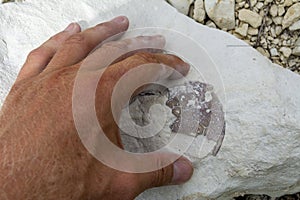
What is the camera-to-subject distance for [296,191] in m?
1.71

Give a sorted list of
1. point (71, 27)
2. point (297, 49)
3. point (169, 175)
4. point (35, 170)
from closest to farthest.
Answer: point (35, 170)
point (169, 175)
point (71, 27)
point (297, 49)

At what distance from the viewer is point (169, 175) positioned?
1.46 metres

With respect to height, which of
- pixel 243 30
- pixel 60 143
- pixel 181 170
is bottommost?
pixel 181 170

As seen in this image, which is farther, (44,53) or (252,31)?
(252,31)

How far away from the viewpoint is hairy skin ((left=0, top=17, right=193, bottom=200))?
127cm

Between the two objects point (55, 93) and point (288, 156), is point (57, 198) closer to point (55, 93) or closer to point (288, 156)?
point (55, 93)

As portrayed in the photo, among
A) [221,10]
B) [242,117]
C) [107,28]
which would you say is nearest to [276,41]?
[221,10]

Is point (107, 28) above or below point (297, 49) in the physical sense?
above

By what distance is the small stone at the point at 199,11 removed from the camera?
6.36ft

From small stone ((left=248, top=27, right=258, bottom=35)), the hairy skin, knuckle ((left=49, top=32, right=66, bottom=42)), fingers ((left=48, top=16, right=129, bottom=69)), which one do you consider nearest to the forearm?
the hairy skin

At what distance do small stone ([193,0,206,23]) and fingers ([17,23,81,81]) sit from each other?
495mm

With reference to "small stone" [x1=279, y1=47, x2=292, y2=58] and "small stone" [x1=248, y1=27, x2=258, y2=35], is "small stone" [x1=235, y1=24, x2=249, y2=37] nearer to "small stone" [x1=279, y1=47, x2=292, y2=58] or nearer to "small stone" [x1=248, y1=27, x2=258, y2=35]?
"small stone" [x1=248, y1=27, x2=258, y2=35]

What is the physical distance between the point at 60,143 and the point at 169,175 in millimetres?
338

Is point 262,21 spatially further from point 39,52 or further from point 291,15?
point 39,52
